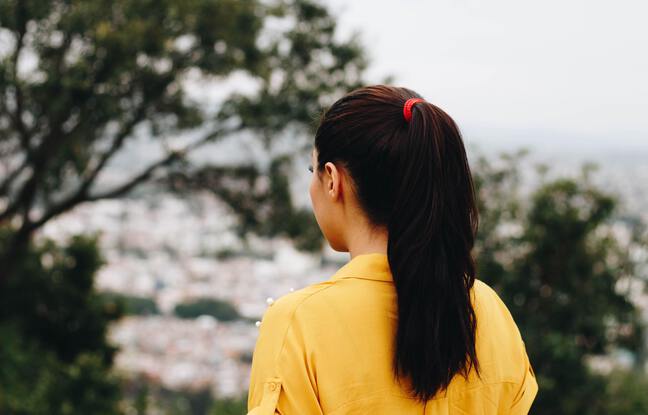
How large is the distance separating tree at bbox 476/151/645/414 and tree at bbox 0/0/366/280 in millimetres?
2657

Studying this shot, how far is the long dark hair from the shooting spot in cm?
119

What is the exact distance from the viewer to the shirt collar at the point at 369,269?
122 centimetres

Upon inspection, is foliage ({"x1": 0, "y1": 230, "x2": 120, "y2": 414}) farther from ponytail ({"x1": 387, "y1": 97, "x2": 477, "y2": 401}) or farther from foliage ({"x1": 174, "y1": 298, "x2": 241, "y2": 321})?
foliage ({"x1": 174, "y1": 298, "x2": 241, "y2": 321})

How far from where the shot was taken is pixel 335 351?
1.17 m

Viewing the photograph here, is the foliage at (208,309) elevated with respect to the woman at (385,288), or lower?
lower

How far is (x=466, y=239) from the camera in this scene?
4.13ft

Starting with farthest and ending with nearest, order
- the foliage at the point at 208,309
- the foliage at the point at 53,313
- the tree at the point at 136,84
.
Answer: the foliage at the point at 208,309 → the foliage at the point at 53,313 → the tree at the point at 136,84

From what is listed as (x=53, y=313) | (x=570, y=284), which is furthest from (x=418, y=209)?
(x=53, y=313)

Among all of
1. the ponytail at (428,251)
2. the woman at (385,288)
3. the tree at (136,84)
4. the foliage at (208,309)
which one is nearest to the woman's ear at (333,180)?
the woman at (385,288)

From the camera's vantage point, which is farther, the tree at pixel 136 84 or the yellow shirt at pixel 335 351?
the tree at pixel 136 84

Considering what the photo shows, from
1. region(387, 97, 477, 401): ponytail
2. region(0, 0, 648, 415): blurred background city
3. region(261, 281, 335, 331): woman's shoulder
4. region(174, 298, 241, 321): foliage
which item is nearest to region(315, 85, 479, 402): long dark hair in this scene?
region(387, 97, 477, 401): ponytail

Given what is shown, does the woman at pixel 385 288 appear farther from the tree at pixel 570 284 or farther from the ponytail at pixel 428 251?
the tree at pixel 570 284

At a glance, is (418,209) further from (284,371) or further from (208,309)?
(208,309)

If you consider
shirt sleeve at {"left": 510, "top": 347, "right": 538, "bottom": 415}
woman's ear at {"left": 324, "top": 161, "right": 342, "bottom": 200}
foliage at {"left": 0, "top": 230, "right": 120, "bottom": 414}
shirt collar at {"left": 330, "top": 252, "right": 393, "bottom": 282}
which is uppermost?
woman's ear at {"left": 324, "top": 161, "right": 342, "bottom": 200}
